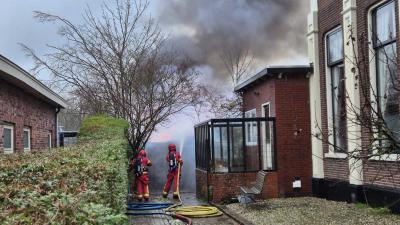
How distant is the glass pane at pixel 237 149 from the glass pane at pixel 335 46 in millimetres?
3253

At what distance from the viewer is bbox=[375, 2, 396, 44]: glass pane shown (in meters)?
11.7

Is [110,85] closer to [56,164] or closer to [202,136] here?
[202,136]

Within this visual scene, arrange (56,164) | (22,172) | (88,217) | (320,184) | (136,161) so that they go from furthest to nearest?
(136,161)
(320,184)
(56,164)
(22,172)
(88,217)

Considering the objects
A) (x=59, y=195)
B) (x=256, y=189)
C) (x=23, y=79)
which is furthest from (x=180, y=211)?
(x=59, y=195)

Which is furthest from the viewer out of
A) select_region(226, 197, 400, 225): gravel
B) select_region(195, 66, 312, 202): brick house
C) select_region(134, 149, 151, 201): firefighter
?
select_region(134, 149, 151, 201): firefighter

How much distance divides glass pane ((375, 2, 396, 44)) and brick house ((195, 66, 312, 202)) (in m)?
3.86

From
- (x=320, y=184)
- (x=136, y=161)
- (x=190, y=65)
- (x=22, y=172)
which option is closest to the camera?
(x=22, y=172)

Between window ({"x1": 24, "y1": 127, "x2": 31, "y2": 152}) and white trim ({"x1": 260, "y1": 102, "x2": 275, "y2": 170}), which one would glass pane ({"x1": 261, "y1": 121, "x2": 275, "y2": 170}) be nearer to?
white trim ({"x1": 260, "y1": 102, "x2": 275, "y2": 170})

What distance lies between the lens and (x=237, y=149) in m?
16.3

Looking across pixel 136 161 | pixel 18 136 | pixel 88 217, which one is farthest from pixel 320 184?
pixel 88 217

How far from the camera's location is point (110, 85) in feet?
74.8

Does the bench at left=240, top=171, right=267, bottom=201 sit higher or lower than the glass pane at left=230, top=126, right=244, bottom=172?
lower

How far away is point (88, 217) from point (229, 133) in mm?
13541

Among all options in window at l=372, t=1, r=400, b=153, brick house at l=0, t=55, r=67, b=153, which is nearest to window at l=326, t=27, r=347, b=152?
window at l=372, t=1, r=400, b=153
